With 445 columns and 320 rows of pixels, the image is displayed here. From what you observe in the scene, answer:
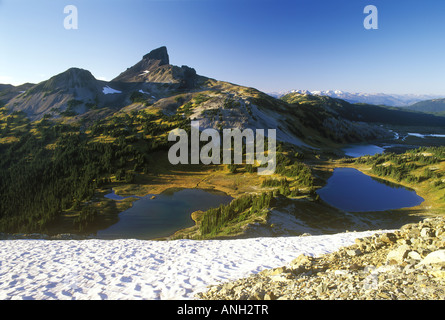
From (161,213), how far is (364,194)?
117 feet

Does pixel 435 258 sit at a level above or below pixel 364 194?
above

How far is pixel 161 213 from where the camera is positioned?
2920 centimetres

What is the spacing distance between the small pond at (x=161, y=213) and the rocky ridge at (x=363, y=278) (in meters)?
18.4

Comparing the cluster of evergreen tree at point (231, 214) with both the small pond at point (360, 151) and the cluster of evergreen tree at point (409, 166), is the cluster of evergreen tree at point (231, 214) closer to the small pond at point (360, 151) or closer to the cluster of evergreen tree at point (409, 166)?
the cluster of evergreen tree at point (409, 166)

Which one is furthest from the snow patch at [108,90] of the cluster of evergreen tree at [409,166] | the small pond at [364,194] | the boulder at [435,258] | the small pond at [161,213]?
the boulder at [435,258]

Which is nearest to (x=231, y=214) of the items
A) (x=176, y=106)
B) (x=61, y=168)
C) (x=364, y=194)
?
(x=364, y=194)

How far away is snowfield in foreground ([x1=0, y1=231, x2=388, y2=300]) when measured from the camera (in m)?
7.21

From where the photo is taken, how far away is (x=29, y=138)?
6244 cm

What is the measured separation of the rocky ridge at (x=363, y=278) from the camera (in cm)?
485

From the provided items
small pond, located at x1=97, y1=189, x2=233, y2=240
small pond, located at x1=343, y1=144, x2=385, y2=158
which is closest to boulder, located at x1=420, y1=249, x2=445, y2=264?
small pond, located at x1=97, y1=189, x2=233, y2=240

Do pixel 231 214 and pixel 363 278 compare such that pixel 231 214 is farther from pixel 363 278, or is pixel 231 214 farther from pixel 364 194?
pixel 364 194

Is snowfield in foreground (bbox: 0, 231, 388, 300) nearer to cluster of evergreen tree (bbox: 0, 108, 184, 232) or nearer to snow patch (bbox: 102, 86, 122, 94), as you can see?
cluster of evergreen tree (bbox: 0, 108, 184, 232)

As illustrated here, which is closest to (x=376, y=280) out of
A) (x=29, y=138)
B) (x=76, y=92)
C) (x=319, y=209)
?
(x=319, y=209)
